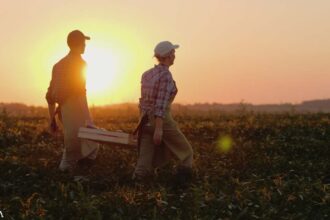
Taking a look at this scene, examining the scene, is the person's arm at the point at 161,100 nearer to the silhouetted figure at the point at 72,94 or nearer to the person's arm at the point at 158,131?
the person's arm at the point at 158,131

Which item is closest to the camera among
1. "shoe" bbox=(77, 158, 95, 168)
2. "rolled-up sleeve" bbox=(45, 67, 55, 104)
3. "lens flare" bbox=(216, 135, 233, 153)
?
"rolled-up sleeve" bbox=(45, 67, 55, 104)

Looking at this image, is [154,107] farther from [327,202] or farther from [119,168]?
[327,202]

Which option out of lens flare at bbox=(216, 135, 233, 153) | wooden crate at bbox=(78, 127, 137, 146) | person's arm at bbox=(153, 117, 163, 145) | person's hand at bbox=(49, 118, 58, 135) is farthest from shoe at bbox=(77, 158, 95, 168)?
lens flare at bbox=(216, 135, 233, 153)

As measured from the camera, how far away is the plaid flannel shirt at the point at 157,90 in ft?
35.0

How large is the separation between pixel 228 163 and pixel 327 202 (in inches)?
133

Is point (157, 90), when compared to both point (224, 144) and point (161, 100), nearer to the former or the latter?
point (161, 100)

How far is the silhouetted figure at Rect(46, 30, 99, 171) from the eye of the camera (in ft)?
38.9

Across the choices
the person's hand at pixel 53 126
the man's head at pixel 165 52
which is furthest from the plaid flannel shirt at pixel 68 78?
the man's head at pixel 165 52

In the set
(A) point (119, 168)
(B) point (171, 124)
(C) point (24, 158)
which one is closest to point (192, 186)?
(B) point (171, 124)

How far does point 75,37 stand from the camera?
11.8 m

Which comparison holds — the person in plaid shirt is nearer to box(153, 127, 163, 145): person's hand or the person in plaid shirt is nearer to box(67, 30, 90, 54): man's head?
box(153, 127, 163, 145): person's hand

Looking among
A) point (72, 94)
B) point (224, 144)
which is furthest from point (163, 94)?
point (224, 144)

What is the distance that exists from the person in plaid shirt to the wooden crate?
0.25 meters

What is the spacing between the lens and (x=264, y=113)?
22.2 meters
